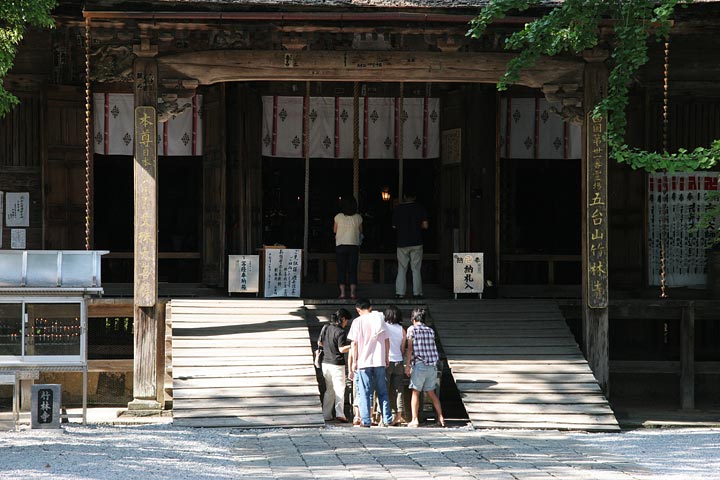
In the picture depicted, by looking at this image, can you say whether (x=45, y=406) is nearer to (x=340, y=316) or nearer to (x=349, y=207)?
(x=340, y=316)

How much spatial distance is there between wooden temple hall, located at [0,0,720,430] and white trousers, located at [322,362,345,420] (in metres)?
0.42

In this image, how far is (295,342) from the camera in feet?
52.0

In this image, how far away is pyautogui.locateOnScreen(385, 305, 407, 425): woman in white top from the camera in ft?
49.7

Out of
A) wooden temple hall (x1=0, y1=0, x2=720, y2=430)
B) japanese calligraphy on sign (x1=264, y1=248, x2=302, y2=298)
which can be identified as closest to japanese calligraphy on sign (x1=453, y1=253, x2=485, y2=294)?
wooden temple hall (x1=0, y1=0, x2=720, y2=430)

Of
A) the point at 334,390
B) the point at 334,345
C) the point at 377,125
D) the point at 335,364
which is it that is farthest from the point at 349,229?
the point at 334,390

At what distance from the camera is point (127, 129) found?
18797 millimetres

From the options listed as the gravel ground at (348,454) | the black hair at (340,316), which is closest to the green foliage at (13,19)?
the gravel ground at (348,454)

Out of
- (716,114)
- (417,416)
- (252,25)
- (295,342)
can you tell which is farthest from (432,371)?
(716,114)

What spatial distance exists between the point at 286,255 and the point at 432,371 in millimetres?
4027

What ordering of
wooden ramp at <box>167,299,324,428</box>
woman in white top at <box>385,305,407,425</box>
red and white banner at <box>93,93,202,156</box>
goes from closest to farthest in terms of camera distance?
wooden ramp at <box>167,299,324,428</box>
woman in white top at <box>385,305,407,425</box>
red and white banner at <box>93,93,202,156</box>

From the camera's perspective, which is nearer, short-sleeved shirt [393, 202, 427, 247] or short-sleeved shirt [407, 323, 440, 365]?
short-sleeved shirt [407, 323, 440, 365]

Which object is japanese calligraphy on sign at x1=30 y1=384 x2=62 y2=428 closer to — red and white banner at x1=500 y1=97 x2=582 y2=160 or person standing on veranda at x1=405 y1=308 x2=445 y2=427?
person standing on veranda at x1=405 y1=308 x2=445 y2=427

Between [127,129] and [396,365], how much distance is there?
6608 millimetres

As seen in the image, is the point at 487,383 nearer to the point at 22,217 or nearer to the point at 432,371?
the point at 432,371
